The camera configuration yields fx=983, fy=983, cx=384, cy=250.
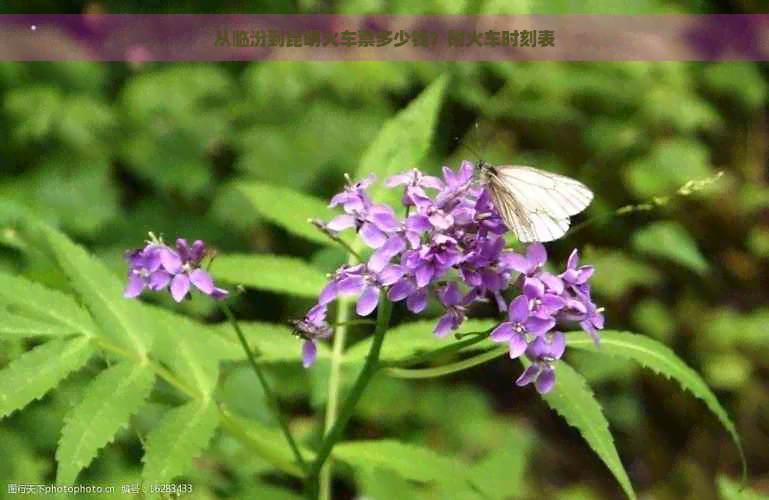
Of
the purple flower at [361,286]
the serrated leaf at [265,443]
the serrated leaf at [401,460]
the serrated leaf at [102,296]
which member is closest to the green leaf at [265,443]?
the serrated leaf at [265,443]

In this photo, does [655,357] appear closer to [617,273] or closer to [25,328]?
[25,328]

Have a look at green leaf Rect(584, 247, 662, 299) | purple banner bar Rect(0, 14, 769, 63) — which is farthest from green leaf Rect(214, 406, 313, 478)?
green leaf Rect(584, 247, 662, 299)

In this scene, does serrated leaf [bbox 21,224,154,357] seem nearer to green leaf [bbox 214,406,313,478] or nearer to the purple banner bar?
green leaf [bbox 214,406,313,478]

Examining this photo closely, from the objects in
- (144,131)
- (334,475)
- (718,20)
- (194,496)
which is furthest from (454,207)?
(718,20)

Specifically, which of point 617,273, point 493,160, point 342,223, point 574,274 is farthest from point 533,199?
point 617,273

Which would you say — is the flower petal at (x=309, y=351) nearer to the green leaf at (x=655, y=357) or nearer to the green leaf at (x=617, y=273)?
the green leaf at (x=655, y=357)
